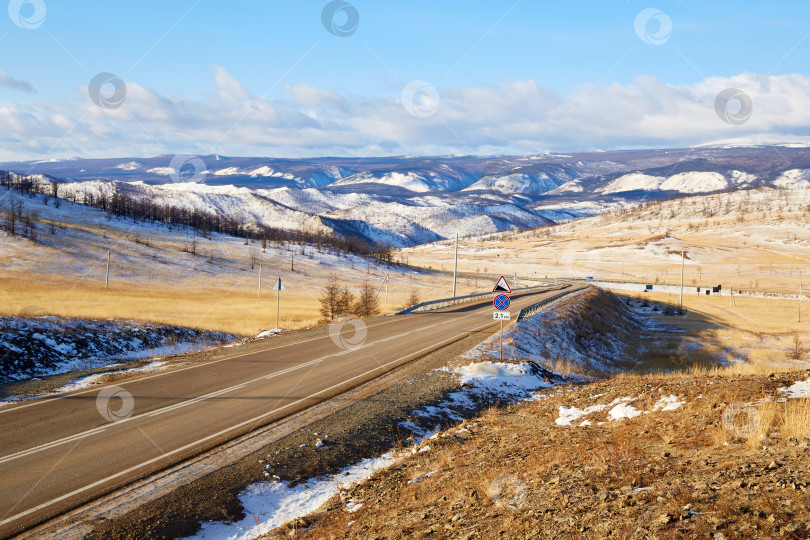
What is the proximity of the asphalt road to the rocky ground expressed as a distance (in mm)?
3987

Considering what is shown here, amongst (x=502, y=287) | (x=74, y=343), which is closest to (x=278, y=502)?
(x=502, y=287)

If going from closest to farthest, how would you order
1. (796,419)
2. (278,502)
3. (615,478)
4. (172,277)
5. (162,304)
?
(615,478) → (796,419) → (278,502) → (162,304) → (172,277)

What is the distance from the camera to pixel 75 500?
812 centimetres

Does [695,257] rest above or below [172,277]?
above

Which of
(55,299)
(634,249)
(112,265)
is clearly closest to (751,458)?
(55,299)

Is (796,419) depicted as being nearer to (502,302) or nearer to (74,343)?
(502,302)

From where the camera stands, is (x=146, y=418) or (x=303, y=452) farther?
(x=146, y=418)

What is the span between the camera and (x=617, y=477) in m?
6.94

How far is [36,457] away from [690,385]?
14400 mm

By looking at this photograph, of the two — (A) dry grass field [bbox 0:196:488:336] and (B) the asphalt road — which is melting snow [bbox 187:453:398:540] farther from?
(A) dry grass field [bbox 0:196:488:336]

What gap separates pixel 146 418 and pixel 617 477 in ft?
35.4

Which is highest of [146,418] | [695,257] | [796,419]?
[796,419]

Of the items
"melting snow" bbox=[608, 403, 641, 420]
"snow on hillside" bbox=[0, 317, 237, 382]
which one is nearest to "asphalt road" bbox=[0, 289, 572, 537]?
"snow on hillside" bbox=[0, 317, 237, 382]

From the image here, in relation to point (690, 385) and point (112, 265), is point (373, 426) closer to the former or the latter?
point (690, 385)
